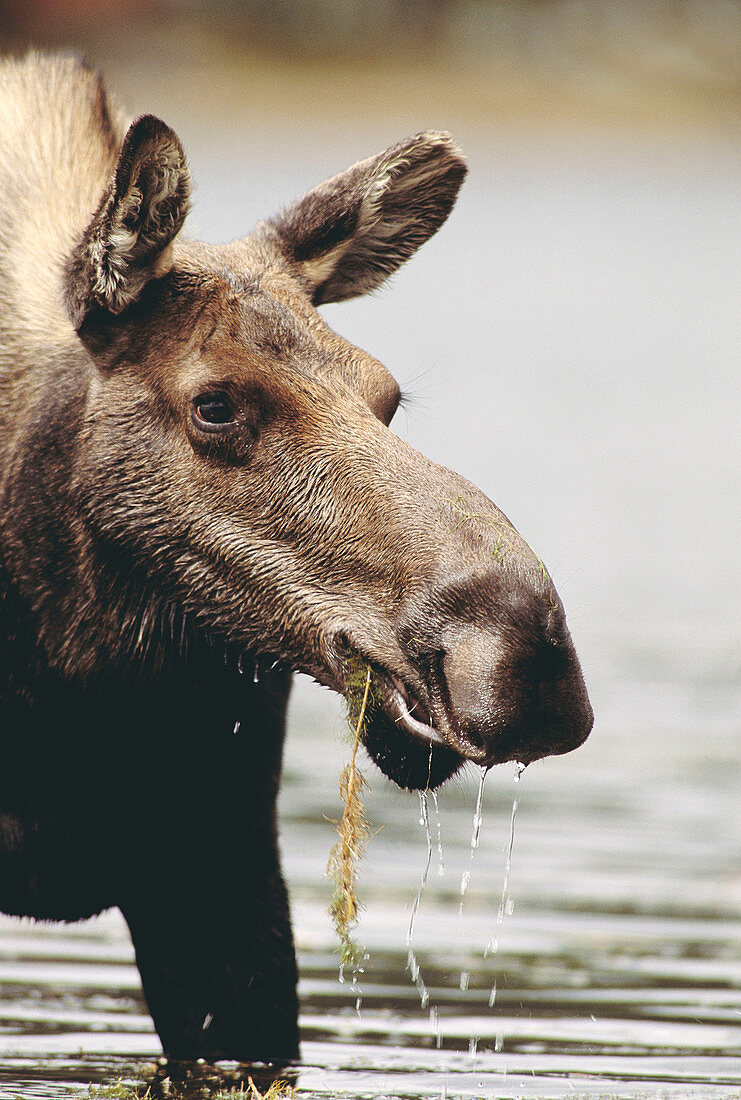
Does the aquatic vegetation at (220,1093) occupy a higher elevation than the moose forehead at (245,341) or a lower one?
lower

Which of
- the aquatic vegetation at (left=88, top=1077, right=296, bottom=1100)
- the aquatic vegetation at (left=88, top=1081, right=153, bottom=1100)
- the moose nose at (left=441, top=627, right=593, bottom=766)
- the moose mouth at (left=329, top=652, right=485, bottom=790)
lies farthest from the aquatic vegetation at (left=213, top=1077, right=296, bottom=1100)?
the moose nose at (left=441, top=627, right=593, bottom=766)

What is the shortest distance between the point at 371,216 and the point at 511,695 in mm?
2060

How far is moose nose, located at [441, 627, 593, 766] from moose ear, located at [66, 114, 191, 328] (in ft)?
4.77

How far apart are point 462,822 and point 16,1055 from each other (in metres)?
4.04

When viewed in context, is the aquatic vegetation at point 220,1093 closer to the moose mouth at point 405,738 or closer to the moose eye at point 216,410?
the moose mouth at point 405,738

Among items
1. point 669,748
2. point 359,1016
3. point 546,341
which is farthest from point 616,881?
point 546,341

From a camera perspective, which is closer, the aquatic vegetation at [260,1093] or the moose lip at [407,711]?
the moose lip at [407,711]

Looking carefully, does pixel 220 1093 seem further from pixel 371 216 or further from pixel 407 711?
pixel 371 216

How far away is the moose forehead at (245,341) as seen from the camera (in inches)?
211

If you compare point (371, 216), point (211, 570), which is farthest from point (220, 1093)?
point (371, 216)

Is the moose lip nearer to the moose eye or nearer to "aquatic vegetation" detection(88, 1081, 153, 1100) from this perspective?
the moose eye

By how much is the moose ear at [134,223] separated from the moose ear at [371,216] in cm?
67

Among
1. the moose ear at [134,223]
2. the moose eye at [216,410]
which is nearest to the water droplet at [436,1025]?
the moose eye at [216,410]

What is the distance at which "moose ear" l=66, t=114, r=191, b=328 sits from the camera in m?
5.30
